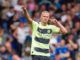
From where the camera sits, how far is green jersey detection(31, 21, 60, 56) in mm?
9828

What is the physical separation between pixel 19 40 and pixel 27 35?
1.10ft

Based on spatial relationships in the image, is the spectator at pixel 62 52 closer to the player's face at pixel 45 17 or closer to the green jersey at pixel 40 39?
the green jersey at pixel 40 39

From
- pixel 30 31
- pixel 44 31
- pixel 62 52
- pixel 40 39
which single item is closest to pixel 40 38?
pixel 40 39

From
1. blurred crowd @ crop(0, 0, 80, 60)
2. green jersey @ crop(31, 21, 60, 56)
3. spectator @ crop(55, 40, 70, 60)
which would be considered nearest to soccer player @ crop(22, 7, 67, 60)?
green jersey @ crop(31, 21, 60, 56)

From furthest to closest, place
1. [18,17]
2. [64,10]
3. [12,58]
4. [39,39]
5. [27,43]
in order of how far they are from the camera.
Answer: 1. [64,10]
2. [18,17]
3. [27,43]
4. [12,58]
5. [39,39]

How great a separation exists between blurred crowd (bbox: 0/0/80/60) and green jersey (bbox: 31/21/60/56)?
4.07m

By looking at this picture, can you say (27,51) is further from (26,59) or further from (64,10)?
(64,10)

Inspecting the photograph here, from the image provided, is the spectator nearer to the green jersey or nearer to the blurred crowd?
the blurred crowd

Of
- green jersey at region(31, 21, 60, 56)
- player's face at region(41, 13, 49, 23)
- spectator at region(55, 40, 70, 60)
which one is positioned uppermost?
player's face at region(41, 13, 49, 23)

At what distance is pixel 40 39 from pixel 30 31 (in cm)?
619

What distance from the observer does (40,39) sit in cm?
984

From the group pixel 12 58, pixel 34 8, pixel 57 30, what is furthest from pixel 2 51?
pixel 57 30

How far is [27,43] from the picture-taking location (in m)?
15.6

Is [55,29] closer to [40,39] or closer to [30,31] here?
[40,39]
